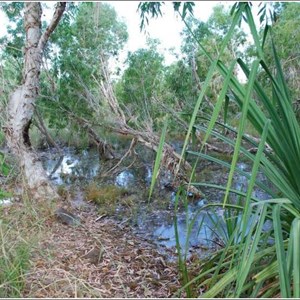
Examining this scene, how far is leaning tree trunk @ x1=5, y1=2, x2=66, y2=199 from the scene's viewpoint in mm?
4516

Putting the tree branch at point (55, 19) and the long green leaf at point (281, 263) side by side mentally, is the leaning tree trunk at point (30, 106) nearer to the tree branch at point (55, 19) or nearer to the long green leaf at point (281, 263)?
the tree branch at point (55, 19)

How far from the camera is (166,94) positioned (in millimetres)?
7406

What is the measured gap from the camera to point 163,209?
5.48m

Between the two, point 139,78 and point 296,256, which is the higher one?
point 139,78

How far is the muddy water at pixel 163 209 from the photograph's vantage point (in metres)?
3.98

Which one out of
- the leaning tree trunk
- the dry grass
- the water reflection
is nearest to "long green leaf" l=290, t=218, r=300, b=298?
the dry grass

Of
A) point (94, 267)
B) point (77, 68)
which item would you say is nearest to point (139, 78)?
point (77, 68)

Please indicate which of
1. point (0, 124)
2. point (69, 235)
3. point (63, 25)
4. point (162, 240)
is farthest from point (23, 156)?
point (63, 25)

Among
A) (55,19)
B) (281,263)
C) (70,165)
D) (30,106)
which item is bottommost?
(281,263)

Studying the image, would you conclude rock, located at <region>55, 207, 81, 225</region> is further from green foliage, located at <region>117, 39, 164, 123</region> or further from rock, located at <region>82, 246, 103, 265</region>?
green foliage, located at <region>117, 39, 164, 123</region>

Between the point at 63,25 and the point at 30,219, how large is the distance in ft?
14.2

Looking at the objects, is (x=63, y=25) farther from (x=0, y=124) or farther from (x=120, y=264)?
(x=120, y=264)

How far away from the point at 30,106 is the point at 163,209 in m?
2.43

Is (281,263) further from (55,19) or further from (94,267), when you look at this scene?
(55,19)
